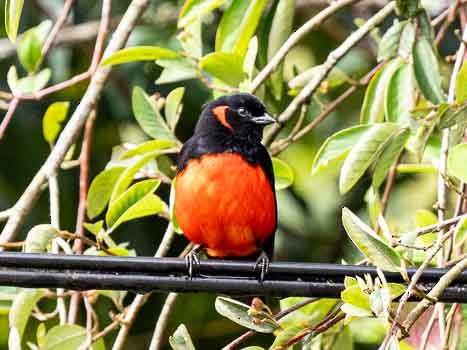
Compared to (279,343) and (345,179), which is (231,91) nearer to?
(345,179)

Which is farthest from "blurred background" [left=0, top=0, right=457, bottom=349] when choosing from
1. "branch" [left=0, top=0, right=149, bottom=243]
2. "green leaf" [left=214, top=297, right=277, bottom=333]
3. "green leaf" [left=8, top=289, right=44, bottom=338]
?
"green leaf" [left=214, top=297, right=277, bottom=333]

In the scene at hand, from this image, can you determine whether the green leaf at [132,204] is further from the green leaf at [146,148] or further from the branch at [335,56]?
the branch at [335,56]

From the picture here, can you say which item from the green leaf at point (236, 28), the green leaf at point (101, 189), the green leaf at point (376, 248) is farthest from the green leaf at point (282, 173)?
the green leaf at point (376, 248)

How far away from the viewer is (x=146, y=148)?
4.42 m

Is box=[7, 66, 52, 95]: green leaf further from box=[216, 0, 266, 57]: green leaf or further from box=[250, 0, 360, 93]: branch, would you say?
box=[250, 0, 360, 93]: branch

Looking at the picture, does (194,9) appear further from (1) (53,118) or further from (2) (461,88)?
(2) (461,88)

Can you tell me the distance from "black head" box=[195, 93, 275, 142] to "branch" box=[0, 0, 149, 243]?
435 millimetres

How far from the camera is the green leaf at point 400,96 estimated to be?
413 centimetres

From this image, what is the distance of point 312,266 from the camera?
311cm

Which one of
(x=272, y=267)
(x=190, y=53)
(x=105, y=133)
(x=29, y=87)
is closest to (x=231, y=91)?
(x=190, y=53)

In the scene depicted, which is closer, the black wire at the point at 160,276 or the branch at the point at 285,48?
the black wire at the point at 160,276

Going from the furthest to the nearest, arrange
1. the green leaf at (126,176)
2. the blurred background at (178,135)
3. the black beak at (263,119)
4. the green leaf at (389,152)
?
the blurred background at (178,135) → the black beak at (263,119) → the green leaf at (126,176) → the green leaf at (389,152)

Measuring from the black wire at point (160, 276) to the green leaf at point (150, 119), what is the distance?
146 centimetres

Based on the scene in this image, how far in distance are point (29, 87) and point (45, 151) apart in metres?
1.97
